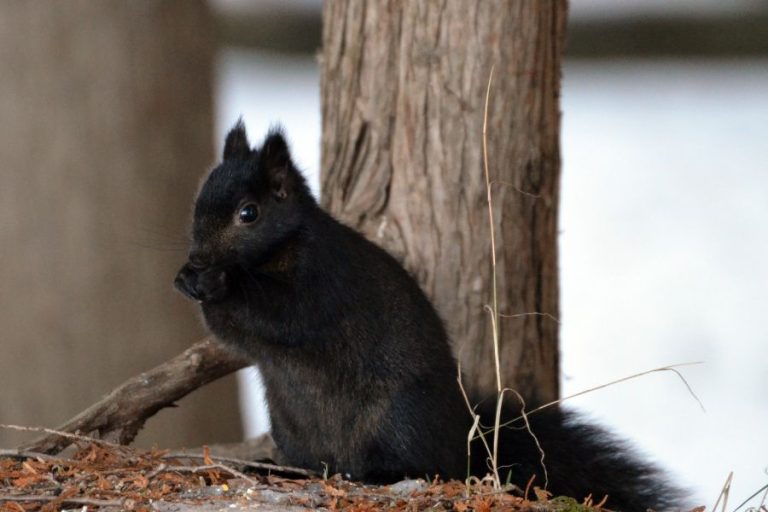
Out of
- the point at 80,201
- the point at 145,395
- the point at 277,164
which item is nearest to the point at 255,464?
the point at 145,395

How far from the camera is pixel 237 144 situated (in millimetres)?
3229

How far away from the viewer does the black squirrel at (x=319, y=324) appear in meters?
3.04

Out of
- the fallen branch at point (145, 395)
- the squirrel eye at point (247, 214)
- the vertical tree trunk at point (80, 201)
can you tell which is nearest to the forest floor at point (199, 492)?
the fallen branch at point (145, 395)

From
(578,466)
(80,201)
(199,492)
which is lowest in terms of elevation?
(578,466)

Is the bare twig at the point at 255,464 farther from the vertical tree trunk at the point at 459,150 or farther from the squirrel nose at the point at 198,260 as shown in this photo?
the vertical tree trunk at the point at 459,150

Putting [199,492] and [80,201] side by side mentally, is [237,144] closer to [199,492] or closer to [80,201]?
[199,492]

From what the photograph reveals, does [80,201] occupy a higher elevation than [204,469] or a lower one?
higher

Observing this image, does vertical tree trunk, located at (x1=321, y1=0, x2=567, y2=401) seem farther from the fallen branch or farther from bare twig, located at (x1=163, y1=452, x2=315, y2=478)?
bare twig, located at (x1=163, y1=452, x2=315, y2=478)

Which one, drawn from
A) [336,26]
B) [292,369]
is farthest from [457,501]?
[336,26]

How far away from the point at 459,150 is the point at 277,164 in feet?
2.43

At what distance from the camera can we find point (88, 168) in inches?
198

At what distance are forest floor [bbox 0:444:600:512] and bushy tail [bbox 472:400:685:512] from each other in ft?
1.70

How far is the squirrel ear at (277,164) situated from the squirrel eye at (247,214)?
10cm

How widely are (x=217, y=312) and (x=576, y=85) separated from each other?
4.36 metres
